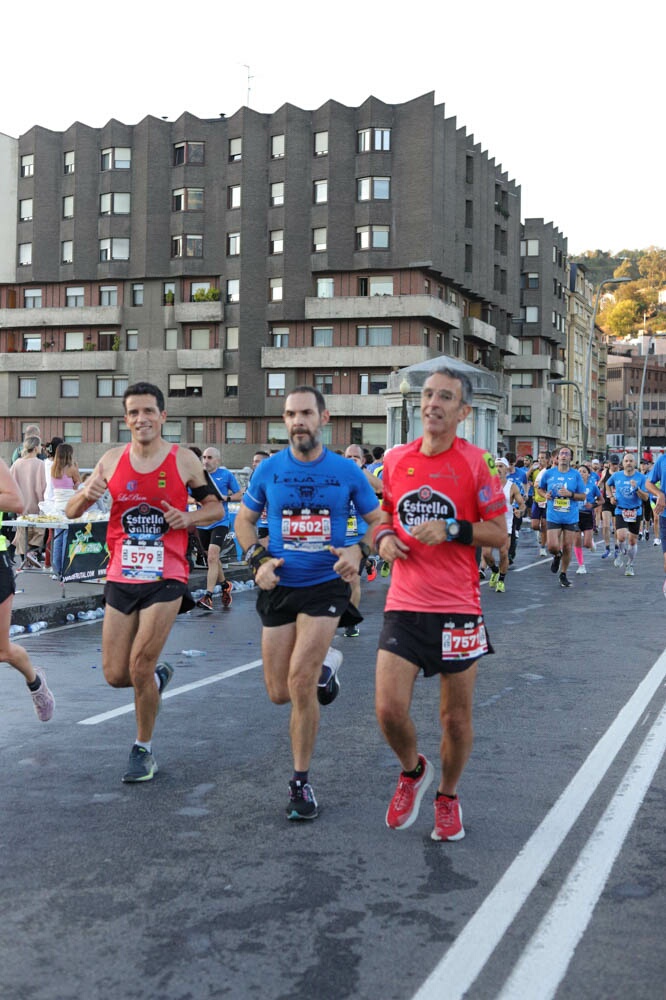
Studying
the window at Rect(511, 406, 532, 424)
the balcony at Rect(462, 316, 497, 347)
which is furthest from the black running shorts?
the window at Rect(511, 406, 532, 424)

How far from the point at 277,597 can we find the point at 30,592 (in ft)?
32.0

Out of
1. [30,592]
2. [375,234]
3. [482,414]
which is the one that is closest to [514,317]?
[375,234]

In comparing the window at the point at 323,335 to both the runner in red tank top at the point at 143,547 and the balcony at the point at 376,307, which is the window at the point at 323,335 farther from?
the runner in red tank top at the point at 143,547

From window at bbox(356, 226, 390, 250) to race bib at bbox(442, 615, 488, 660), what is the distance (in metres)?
58.0

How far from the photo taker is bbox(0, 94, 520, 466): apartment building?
202ft

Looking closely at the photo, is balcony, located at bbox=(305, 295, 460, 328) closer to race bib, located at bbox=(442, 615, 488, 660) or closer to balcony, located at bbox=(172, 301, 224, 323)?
balcony, located at bbox=(172, 301, 224, 323)

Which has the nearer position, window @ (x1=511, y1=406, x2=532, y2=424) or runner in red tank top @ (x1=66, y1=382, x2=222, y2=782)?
runner in red tank top @ (x1=66, y1=382, x2=222, y2=782)

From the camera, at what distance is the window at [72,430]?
67.4 metres

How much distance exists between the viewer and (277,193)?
63.5 m

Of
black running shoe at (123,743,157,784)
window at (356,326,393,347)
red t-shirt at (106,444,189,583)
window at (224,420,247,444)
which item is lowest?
black running shoe at (123,743,157,784)

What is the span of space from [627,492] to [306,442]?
52.2 feet

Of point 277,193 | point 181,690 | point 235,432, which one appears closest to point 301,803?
point 181,690

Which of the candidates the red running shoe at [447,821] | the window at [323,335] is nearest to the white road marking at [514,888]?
the red running shoe at [447,821]

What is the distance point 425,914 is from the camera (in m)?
3.99
